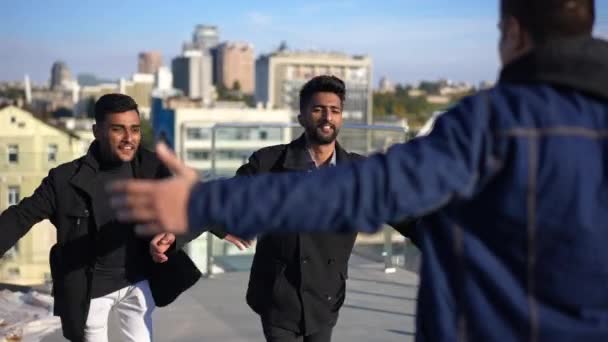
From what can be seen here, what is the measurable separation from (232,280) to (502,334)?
549 cm

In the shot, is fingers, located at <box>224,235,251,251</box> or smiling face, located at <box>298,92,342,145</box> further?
smiling face, located at <box>298,92,342,145</box>

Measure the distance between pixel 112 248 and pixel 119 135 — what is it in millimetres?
493

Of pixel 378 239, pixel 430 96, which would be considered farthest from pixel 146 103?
pixel 378 239

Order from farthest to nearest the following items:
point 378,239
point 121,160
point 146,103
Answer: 1. point 146,103
2. point 378,239
3. point 121,160

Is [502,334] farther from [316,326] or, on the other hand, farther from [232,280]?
[232,280]

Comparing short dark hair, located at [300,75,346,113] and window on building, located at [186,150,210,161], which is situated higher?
short dark hair, located at [300,75,346,113]

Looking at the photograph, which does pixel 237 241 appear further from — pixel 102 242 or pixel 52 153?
pixel 52 153

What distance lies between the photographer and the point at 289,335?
3.29 metres

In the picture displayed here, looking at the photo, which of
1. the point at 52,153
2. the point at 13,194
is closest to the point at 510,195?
the point at 13,194

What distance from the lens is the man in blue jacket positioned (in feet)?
4.42

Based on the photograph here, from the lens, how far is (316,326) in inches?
130

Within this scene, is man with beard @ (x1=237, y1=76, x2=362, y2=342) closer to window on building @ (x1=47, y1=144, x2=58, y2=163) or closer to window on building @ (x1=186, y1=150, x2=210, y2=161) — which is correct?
window on building @ (x1=47, y1=144, x2=58, y2=163)

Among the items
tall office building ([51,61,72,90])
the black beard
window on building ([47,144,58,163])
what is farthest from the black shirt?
tall office building ([51,61,72,90])

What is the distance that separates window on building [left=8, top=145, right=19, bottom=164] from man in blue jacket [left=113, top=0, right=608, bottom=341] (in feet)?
17.8
